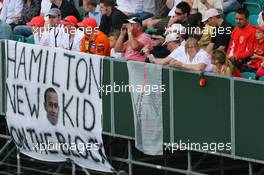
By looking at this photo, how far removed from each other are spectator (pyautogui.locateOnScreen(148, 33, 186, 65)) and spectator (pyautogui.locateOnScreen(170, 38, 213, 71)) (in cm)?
13

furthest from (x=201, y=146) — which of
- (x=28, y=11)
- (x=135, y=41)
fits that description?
(x=28, y=11)

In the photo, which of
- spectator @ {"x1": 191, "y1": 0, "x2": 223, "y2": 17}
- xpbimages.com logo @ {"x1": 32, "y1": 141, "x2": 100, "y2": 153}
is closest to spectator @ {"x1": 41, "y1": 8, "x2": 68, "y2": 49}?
xpbimages.com logo @ {"x1": 32, "y1": 141, "x2": 100, "y2": 153}

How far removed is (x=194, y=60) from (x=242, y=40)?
1381mm

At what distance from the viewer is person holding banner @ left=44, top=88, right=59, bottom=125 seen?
21016mm

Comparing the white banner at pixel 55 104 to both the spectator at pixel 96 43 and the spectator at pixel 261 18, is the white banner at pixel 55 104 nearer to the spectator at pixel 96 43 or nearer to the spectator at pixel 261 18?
the spectator at pixel 96 43

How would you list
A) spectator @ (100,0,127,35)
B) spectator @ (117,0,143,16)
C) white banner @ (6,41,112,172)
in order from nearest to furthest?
white banner @ (6,41,112,172) → spectator @ (100,0,127,35) → spectator @ (117,0,143,16)

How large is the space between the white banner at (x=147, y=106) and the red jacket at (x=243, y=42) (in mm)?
1326

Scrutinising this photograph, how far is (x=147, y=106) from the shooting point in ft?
64.0

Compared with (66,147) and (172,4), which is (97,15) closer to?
(172,4)

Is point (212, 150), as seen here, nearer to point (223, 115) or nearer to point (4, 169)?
point (223, 115)

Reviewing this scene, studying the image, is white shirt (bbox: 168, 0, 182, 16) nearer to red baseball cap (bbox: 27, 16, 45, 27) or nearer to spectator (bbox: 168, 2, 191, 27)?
spectator (bbox: 168, 2, 191, 27)

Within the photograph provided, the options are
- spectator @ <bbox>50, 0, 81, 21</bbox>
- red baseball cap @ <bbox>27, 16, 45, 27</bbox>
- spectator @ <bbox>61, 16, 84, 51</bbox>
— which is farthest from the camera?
spectator @ <bbox>50, 0, 81, 21</bbox>

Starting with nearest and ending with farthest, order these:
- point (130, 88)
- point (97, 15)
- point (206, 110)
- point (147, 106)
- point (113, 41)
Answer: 1. point (206, 110)
2. point (147, 106)
3. point (130, 88)
4. point (113, 41)
5. point (97, 15)

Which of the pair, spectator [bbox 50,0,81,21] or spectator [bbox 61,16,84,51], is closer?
spectator [bbox 61,16,84,51]
